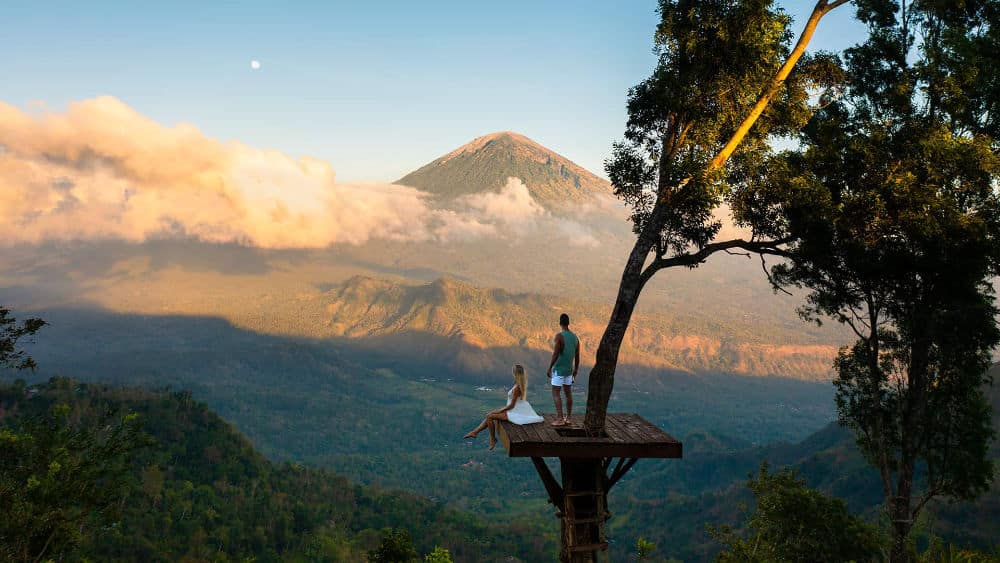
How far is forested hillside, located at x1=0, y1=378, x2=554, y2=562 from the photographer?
8725cm

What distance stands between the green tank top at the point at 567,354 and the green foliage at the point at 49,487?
1345cm

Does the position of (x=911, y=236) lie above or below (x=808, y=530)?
above

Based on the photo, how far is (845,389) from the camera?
61.8 ft

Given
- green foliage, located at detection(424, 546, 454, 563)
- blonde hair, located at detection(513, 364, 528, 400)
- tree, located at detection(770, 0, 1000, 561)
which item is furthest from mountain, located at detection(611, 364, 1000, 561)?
blonde hair, located at detection(513, 364, 528, 400)

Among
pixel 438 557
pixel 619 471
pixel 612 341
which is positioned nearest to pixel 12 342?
pixel 438 557

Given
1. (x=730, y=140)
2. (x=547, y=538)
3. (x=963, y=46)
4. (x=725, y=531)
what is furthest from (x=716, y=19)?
(x=547, y=538)

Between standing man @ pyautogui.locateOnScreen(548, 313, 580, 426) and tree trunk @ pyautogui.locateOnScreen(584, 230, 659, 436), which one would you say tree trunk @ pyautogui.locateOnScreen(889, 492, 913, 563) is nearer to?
tree trunk @ pyautogui.locateOnScreen(584, 230, 659, 436)

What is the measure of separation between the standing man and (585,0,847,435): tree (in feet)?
1.46

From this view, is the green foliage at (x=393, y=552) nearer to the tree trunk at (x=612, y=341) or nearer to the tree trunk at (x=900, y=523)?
the tree trunk at (x=612, y=341)

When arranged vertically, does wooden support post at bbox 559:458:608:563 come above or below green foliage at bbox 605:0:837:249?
below

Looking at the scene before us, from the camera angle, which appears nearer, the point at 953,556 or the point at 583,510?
the point at 583,510

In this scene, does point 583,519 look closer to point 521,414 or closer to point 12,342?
point 521,414

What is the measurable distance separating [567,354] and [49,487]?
1427 centimetres

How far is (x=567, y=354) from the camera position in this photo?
12602mm
